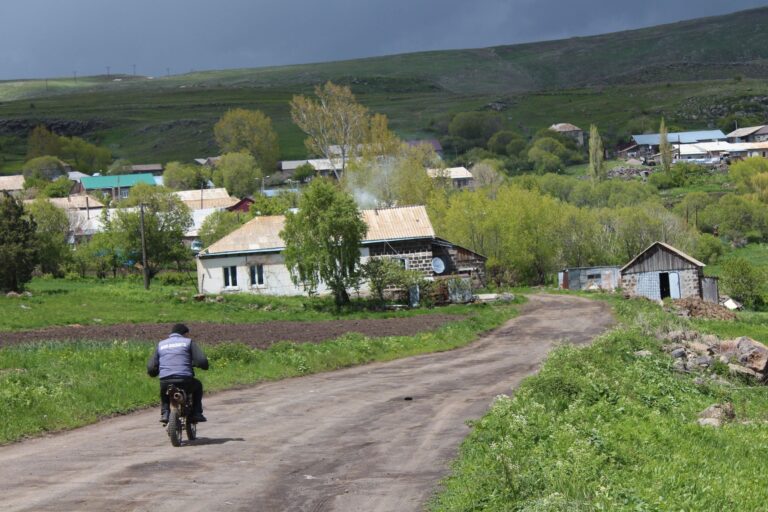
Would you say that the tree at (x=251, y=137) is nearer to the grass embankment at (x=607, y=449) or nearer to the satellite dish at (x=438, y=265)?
the satellite dish at (x=438, y=265)

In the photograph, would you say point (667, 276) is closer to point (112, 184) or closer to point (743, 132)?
point (112, 184)

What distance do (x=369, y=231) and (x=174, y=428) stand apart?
145ft

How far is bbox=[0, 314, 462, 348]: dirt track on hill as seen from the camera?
34250 mm

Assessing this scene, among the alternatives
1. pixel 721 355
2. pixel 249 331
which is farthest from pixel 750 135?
pixel 721 355

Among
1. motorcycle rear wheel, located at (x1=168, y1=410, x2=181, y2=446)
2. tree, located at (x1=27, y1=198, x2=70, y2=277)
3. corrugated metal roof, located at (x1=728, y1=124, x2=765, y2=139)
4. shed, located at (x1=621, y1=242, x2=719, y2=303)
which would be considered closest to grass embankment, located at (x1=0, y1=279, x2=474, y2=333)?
tree, located at (x1=27, y1=198, x2=70, y2=277)

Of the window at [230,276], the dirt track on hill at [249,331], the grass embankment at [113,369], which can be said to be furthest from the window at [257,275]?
the grass embankment at [113,369]

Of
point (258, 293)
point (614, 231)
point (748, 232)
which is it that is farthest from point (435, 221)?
point (748, 232)

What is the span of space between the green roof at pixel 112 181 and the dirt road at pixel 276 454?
13206 cm

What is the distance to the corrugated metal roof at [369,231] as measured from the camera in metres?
59.7

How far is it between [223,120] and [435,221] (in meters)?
98.5

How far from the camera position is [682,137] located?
194 m

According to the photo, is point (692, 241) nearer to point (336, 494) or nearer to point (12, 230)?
point (12, 230)

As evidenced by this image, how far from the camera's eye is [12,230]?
5922 cm

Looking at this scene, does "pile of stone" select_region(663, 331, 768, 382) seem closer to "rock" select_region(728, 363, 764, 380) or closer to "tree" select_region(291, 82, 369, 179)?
"rock" select_region(728, 363, 764, 380)
